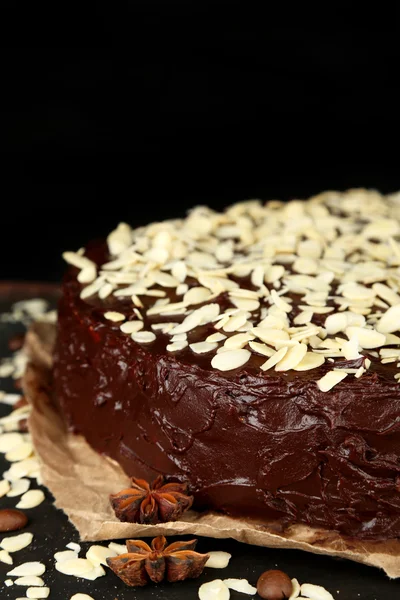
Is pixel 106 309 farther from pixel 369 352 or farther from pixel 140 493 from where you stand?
pixel 369 352

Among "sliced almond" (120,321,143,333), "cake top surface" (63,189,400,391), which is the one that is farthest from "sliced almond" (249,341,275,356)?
"sliced almond" (120,321,143,333)

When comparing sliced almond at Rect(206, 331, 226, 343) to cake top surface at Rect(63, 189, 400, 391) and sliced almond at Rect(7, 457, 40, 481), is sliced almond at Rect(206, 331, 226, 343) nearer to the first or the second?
cake top surface at Rect(63, 189, 400, 391)

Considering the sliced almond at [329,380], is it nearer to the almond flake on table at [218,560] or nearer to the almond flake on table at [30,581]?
the almond flake on table at [218,560]

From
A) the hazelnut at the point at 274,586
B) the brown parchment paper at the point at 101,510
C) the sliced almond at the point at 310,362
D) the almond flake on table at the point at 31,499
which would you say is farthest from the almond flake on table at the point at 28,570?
the sliced almond at the point at 310,362

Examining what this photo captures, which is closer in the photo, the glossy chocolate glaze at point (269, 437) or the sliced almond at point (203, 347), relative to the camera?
the glossy chocolate glaze at point (269, 437)

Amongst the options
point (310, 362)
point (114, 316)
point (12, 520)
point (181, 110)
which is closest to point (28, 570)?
point (12, 520)

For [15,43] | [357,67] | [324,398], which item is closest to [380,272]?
[324,398]
